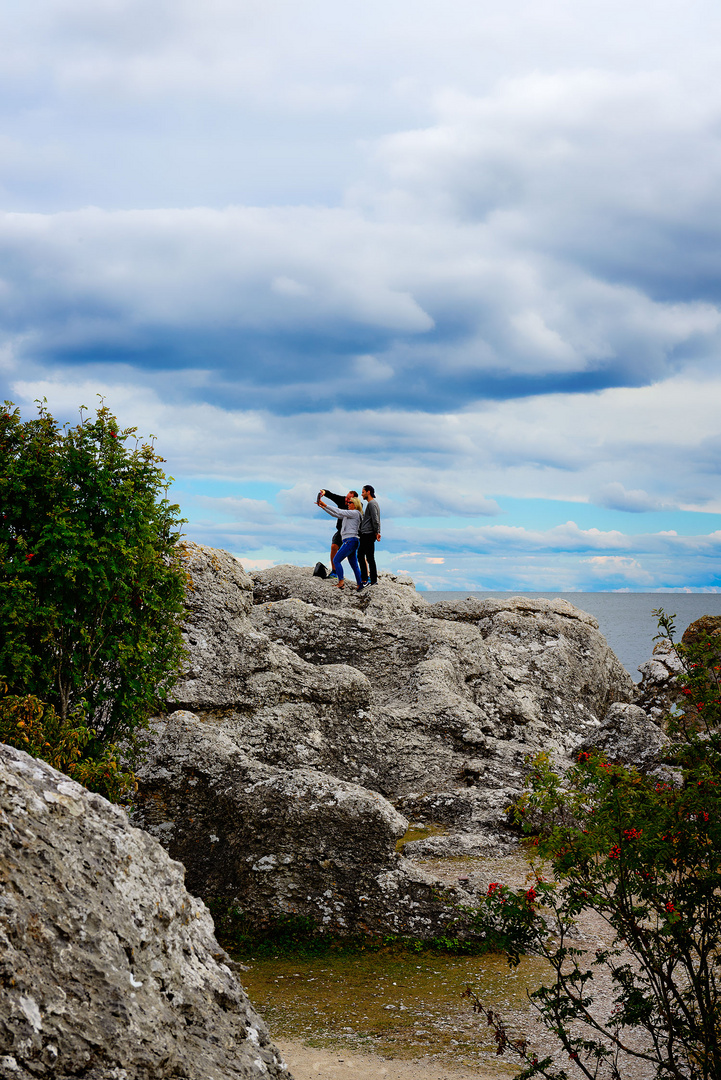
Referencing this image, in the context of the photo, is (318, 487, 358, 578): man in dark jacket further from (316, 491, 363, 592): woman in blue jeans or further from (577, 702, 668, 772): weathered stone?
(577, 702, 668, 772): weathered stone

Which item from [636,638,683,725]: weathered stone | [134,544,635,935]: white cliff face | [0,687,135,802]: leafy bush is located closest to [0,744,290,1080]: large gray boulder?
[0,687,135,802]: leafy bush

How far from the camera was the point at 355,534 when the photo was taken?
985 inches

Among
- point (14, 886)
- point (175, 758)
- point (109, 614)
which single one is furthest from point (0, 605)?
point (14, 886)

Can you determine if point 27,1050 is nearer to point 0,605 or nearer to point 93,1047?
point 93,1047

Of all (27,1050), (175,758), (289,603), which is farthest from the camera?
(289,603)

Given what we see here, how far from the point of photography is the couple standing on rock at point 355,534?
82.4 ft

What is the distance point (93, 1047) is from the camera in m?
4.71

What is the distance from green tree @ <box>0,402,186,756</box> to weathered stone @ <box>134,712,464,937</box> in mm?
1704

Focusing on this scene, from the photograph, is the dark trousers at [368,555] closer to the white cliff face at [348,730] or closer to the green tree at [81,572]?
the white cliff face at [348,730]

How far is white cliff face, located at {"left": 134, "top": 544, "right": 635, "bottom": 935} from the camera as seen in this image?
38.3ft

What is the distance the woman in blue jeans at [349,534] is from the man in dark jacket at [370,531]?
0.37m

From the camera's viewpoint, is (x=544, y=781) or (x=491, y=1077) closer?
(x=544, y=781)

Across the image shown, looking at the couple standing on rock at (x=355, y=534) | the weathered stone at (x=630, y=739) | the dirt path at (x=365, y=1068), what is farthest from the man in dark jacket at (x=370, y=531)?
the dirt path at (x=365, y=1068)

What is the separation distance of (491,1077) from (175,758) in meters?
6.96
